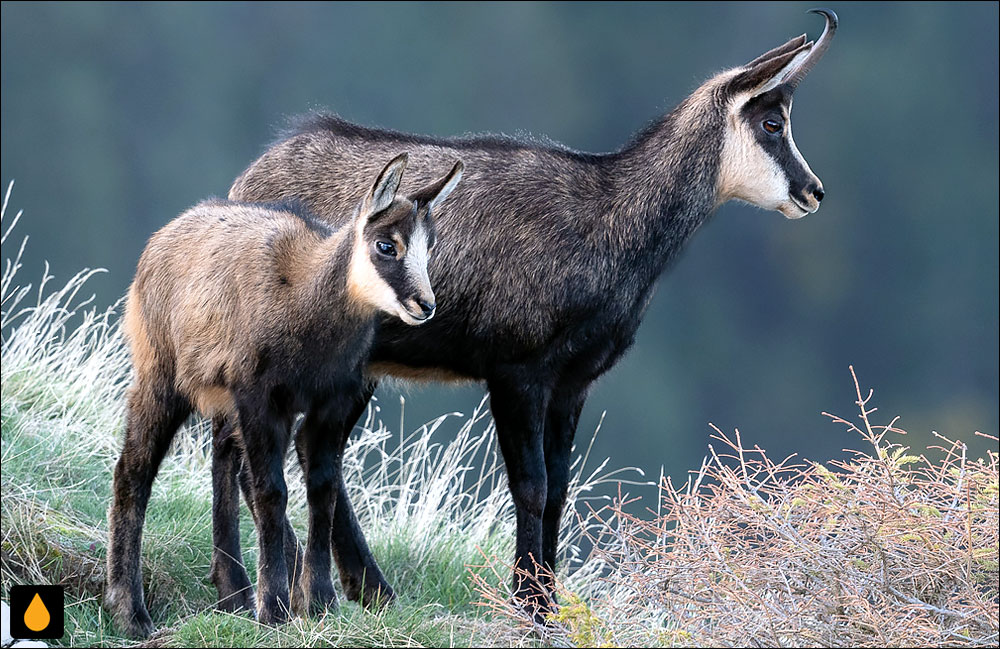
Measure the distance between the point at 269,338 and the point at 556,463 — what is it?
1.89 metres

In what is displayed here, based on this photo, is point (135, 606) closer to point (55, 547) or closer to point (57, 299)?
point (55, 547)

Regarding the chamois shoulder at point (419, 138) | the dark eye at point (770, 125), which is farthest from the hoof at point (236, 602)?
the dark eye at point (770, 125)

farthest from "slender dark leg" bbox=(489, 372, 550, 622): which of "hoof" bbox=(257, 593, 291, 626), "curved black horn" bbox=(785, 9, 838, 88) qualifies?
"curved black horn" bbox=(785, 9, 838, 88)

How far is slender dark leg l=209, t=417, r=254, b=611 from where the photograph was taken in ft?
22.7

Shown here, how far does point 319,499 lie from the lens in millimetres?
6469

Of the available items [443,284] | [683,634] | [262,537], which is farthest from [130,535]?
[683,634]

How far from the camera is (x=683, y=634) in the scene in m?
5.09

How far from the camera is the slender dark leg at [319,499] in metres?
6.38

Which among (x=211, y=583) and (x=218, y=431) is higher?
(x=218, y=431)

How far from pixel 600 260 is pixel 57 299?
15.6 feet

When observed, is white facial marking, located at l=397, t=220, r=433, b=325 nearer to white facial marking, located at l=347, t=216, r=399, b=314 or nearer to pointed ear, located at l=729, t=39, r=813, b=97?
white facial marking, located at l=347, t=216, r=399, b=314

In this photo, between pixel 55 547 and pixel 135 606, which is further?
pixel 55 547

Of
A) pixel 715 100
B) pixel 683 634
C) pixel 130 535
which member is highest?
pixel 715 100

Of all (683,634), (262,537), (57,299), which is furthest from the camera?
(57,299)
